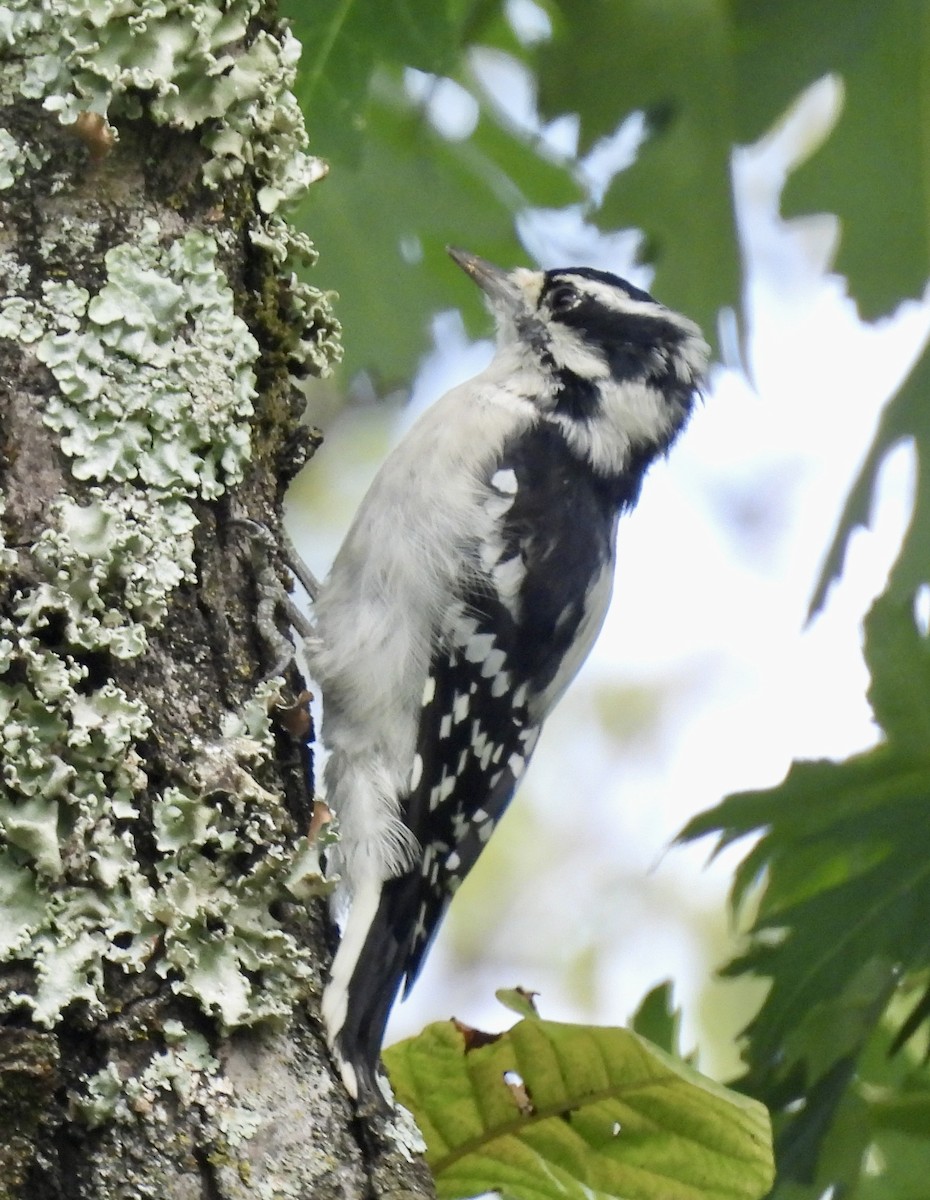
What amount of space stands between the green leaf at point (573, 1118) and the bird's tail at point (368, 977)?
0.10 m

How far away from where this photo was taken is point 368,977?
6.86 ft

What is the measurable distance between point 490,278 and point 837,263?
0.90 meters

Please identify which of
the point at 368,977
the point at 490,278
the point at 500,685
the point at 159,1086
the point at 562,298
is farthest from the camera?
the point at 562,298

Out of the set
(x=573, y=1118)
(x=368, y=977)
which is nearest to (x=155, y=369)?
(x=368, y=977)

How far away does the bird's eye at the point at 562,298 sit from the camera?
3.41m

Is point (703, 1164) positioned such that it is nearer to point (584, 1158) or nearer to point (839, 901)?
point (584, 1158)

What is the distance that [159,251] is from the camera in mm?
1960

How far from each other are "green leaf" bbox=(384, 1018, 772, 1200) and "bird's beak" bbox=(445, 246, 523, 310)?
6.00 feet

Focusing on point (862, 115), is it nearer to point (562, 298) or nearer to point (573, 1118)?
point (562, 298)

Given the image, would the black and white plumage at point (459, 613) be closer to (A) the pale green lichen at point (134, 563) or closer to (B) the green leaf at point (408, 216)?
(B) the green leaf at point (408, 216)

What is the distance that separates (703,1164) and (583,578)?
1.41 metres

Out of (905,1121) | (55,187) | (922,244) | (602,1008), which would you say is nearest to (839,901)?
(905,1121)

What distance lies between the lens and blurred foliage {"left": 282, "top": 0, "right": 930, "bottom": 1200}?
2.32m

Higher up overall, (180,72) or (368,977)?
(180,72)
